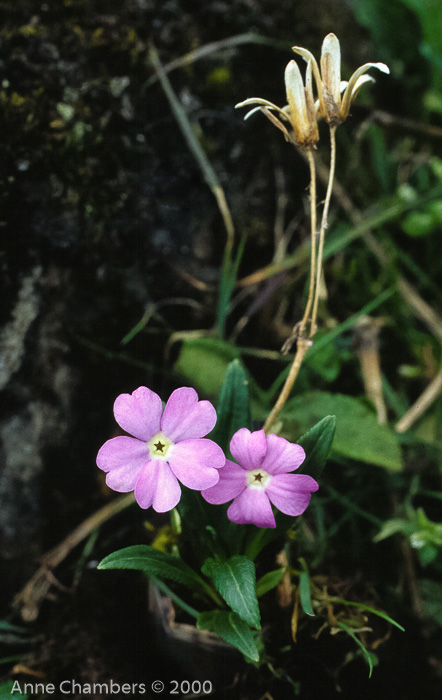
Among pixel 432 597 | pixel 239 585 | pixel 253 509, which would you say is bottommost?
pixel 432 597

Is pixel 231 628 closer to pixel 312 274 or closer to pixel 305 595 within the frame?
pixel 305 595

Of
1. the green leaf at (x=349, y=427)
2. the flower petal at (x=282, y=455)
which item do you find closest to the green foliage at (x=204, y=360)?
the green leaf at (x=349, y=427)

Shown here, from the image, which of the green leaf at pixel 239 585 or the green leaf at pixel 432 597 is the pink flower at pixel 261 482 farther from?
the green leaf at pixel 432 597

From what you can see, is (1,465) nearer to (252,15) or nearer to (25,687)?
(25,687)

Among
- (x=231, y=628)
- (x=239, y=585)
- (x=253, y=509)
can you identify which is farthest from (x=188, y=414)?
(x=231, y=628)

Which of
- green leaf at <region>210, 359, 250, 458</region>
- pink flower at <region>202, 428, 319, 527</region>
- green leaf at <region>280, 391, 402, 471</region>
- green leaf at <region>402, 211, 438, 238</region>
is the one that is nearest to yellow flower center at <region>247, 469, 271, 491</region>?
pink flower at <region>202, 428, 319, 527</region>

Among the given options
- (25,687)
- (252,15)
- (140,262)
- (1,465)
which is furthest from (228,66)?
(25,687)

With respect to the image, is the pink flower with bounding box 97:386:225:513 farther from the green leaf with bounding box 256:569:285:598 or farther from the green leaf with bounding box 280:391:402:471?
the green leaf with bounding box 280:391:402:471
